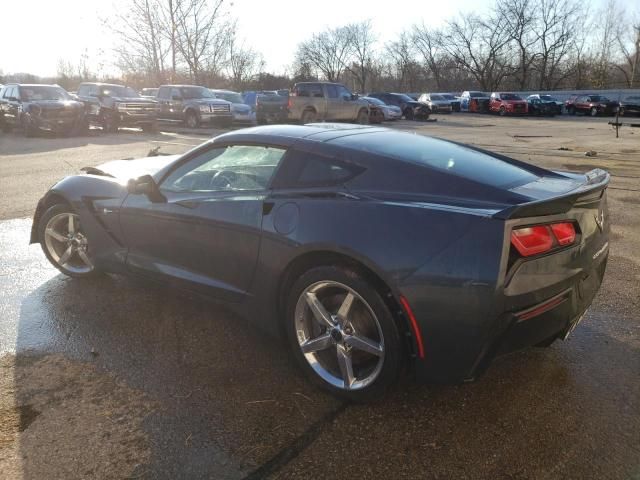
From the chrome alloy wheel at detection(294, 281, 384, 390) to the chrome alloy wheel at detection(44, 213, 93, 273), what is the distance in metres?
2.39

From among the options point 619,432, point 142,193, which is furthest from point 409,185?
point 142,193

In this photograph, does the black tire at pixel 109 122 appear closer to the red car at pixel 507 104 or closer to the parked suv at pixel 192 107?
the parked suv at pixel 192 107

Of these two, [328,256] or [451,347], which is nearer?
[451,347]

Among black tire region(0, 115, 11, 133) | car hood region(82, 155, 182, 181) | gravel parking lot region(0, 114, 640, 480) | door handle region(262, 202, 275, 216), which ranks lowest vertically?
gravel parking lot region(0, 114, 640, 480)

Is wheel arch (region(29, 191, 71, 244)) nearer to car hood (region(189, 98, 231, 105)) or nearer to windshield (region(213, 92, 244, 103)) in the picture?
car hood (region(189, 98, 231, 105))

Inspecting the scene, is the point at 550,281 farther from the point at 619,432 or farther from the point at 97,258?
the point at 97,258

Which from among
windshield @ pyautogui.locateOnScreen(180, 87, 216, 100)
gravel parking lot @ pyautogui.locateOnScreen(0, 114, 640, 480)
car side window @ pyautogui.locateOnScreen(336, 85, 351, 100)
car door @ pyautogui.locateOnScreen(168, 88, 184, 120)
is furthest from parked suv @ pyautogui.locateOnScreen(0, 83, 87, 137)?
gravel parking lot @ pyautogui.locateOnScreen(0, 114, 640, 480)

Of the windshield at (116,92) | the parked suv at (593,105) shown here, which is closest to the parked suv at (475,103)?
the parked suv at (593,105)

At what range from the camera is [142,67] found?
4188cm

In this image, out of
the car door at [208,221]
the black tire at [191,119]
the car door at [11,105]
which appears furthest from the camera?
the black tire at [191,119]

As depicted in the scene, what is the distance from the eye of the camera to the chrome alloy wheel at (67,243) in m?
4.33

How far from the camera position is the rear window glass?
9.00 feet

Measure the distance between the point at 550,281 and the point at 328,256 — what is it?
3.51 feet

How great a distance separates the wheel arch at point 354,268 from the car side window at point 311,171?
1.38 ft
